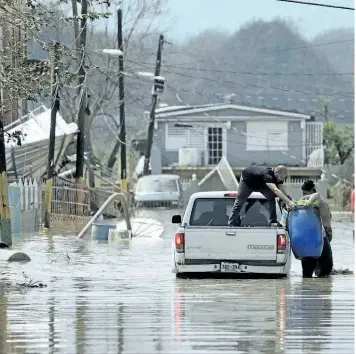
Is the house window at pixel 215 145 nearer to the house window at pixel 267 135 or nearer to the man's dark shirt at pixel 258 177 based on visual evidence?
the house window at pixel 267 135

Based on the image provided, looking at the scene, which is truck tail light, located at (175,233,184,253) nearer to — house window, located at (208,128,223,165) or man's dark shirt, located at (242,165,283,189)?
man's dark shirt, located at (242,165,283,189)

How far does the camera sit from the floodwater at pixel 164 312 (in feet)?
41.2

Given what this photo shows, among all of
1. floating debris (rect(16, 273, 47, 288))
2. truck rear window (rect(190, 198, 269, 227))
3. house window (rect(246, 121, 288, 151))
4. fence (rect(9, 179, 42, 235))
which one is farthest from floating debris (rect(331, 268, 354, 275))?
house window (rect(246, 121, 288, 151))

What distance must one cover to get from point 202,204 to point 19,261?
530 centimetres

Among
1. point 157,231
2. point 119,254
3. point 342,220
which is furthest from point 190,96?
point 119,254

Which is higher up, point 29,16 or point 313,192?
point 29,16

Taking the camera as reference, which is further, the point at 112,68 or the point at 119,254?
the point at 112,68

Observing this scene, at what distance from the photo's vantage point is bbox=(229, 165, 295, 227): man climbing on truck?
821 inches

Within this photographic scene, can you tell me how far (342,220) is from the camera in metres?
52.7

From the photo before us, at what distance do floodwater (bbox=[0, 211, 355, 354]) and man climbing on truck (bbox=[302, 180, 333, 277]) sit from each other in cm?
31

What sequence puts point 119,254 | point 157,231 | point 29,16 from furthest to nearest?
point 157,231 → point 119,254 → point 29,16

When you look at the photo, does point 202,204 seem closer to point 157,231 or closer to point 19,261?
point 19,261

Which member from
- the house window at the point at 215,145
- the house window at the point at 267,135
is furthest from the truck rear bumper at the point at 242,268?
the house window at the point at 215,145

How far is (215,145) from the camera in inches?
3366
